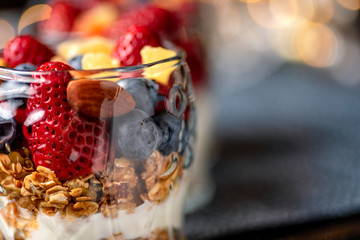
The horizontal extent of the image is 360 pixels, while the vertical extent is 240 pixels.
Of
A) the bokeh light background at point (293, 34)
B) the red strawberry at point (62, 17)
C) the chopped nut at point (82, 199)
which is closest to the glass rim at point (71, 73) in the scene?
the chopped nut at point (82, 199)

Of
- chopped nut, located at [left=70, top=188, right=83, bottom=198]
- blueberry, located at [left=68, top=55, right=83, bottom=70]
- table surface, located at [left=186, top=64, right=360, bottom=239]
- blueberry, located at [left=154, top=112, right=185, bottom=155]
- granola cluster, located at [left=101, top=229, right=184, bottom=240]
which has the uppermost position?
blueberry, located at [left=68, top=55, right=83, bottom=70]

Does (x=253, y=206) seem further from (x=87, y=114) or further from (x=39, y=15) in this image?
(x=39, y=15)

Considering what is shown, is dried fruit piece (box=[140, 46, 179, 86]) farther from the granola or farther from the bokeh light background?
the bokeh light background

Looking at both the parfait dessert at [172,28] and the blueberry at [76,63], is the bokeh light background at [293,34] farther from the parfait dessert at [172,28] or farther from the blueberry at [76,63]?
the blueberry at [76,63]

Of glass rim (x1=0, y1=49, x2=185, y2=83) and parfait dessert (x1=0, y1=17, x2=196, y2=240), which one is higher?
glass rim (x1=0, y1=49, x2=185, y2=83)

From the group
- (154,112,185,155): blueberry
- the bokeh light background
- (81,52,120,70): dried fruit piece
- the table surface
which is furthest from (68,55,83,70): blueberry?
the bokeh light background

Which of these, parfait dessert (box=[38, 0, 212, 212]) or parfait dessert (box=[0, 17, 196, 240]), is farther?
parfait dessert (box=[38, 0, 212, 212])

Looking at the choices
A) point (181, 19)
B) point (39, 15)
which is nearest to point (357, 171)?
point (181, 19)
